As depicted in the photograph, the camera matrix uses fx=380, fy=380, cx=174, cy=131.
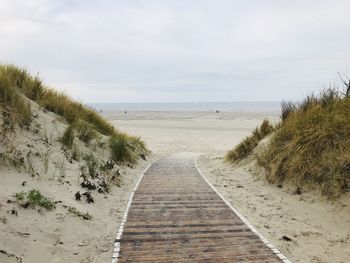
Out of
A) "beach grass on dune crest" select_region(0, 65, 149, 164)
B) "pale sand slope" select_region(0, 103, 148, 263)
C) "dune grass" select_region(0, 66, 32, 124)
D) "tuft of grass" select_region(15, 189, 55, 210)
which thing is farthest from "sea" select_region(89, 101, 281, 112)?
"tuft of grass" select_region(15, 189, 55, 210)

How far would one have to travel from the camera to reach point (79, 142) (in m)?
10.6

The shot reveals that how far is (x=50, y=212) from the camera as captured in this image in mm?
6078

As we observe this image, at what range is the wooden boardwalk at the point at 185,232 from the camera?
16.7 ft

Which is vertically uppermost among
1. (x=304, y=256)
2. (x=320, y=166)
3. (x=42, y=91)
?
(x=42, y=91)

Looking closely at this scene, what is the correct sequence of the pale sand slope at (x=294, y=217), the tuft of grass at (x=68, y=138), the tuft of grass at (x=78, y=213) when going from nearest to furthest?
1. the pale sand slope at (x=294, y=217)
2. the tuft of grass at (x=78, y=213)
3. the tuft of grass at (x=68, y=138)

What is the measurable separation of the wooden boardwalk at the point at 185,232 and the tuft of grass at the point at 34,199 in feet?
4.21

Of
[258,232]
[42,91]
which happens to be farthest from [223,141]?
[258,232]

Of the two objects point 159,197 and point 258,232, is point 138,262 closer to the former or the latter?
point 258,232

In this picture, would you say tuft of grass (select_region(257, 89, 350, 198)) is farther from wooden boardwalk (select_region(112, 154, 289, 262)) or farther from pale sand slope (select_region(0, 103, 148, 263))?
pale sand slope (select_region(0, 103, 148, 263))

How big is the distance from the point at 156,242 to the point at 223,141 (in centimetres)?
2235

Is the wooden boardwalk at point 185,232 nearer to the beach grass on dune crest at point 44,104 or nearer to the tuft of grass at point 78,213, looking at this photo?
the tuft of grass at point 78,213

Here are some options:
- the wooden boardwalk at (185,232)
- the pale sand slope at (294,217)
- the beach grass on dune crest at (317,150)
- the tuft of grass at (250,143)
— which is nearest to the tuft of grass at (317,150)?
the beach grass on dune crest at (317,150)

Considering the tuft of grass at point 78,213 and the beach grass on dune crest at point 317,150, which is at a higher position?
the beach grass on dune crest at point 317,150

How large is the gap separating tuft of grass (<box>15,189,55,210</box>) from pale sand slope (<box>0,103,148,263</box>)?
0.27 feet
